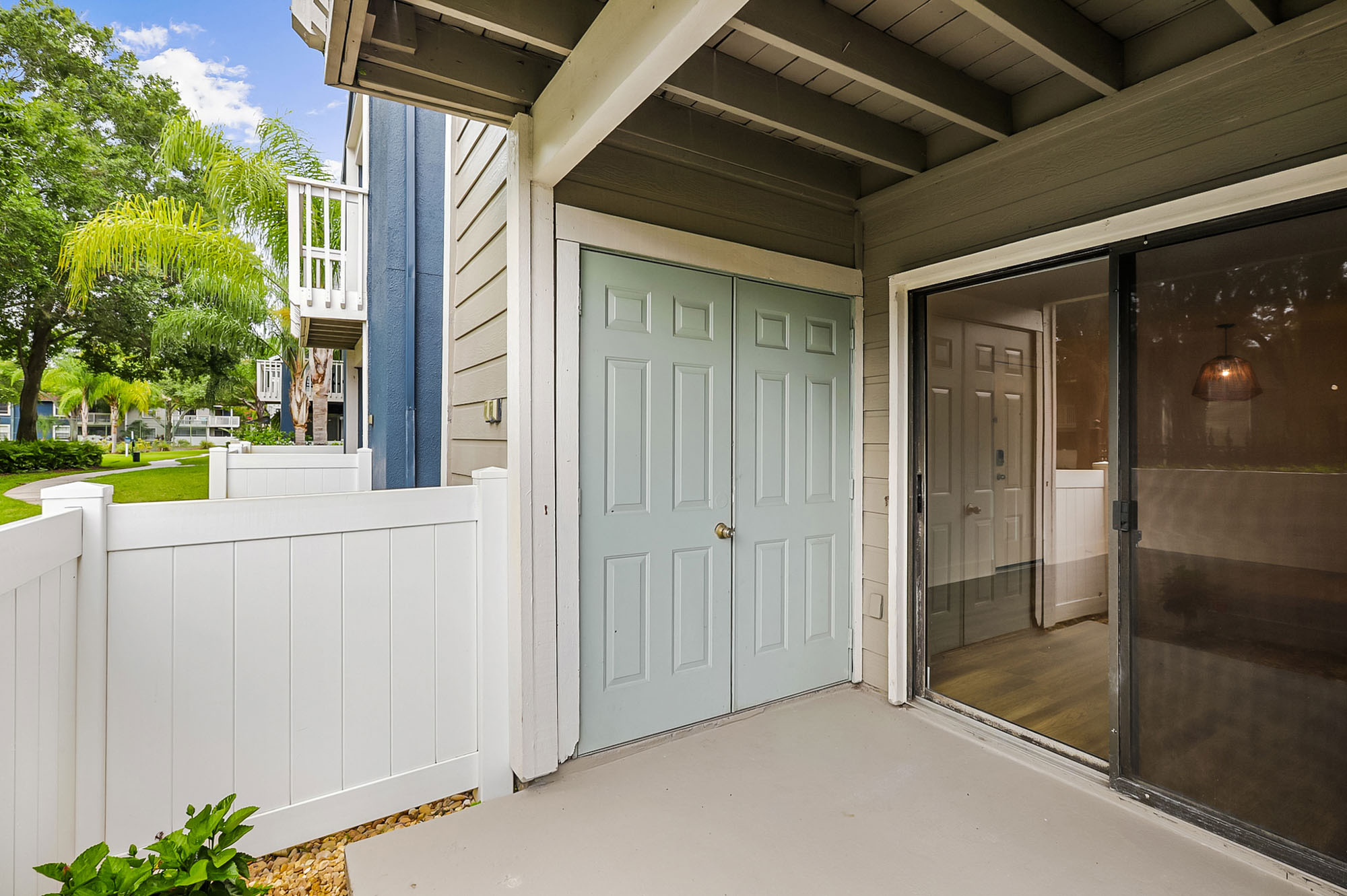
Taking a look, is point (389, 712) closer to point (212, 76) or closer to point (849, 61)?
point (849, 61)

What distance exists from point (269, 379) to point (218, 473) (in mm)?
12556

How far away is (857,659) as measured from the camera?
302 centimetres

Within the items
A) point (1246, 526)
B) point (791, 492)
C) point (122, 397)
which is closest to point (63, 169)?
point (122, 397)

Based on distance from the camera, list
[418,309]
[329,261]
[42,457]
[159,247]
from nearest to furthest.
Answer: [418,309], [329,261], [42,457], [159,247]

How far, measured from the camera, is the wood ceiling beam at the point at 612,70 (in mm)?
1371

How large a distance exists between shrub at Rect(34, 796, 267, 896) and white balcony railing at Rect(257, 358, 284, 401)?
49.3 ft

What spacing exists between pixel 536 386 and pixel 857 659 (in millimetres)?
2136

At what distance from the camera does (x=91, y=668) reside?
4.91 ft

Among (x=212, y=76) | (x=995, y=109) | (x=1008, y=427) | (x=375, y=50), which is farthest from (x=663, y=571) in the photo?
(x=212, y=76)

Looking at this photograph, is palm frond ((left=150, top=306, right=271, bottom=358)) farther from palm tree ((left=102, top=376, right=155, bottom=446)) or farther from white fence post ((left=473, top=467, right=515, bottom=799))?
white fence post ((left=473, top=467, right=515, bottom=799))

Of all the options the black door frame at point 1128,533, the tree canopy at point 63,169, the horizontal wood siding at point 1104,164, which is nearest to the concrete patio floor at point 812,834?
the black door frame at point 1128,533

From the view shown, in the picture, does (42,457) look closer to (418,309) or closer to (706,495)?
(418,309)

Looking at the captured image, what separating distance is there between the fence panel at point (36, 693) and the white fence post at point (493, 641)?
1031 mm

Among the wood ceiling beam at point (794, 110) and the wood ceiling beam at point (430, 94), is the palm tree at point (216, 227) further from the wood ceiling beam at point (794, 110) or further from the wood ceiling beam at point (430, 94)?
the wood ceiling beam at point (794, 110)
